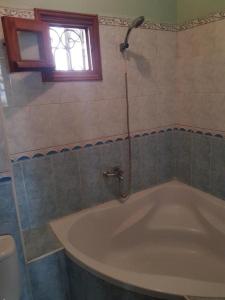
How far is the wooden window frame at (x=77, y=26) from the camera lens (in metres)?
1.43

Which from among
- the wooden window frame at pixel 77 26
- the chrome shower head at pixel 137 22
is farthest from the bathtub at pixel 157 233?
the chrome shower head at pixel 137 22

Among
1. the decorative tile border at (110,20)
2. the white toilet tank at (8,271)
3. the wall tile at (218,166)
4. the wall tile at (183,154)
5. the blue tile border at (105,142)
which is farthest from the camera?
the wall tile at (183,154)

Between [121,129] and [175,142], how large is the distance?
614mm

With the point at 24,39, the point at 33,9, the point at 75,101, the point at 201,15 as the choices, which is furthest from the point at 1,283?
the point at 201,15

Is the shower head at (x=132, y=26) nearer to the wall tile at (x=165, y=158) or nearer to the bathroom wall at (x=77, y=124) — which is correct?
the bathroom wall at (x=77, y=124)

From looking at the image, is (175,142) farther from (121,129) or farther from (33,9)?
(33,9)

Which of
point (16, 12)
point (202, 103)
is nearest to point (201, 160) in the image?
point (202, 103)

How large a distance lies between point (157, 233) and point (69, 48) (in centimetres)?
164

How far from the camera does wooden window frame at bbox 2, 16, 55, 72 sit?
3.94ft

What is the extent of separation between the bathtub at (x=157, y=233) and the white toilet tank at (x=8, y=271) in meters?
0.33

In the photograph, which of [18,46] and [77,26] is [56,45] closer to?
[77,26]

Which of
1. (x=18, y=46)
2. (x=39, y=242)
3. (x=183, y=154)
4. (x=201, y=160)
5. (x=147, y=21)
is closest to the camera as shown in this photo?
(x=18, y=46)

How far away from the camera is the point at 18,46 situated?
4.01 feet

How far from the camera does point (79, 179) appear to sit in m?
1.73
